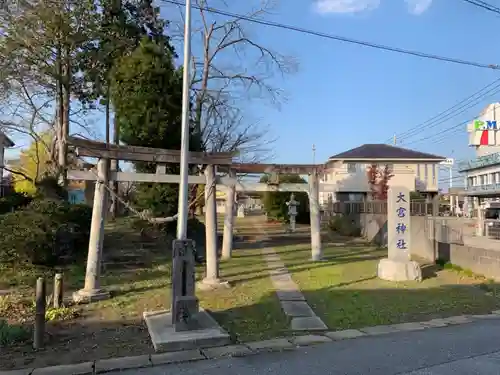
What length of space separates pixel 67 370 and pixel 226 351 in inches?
76.6

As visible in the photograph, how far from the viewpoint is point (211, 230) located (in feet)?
34.3

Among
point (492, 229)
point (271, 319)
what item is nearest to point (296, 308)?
point (271, 319)

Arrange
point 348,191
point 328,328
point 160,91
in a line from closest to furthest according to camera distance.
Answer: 1. point 328,328
2. point 160,91
3. point 348,191

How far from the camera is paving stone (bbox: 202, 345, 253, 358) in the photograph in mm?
5738

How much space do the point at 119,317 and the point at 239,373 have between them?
3.47 m

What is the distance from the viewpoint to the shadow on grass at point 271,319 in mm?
5922

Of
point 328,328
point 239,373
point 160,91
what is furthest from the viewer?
point 160,91

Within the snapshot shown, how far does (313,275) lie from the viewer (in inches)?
468

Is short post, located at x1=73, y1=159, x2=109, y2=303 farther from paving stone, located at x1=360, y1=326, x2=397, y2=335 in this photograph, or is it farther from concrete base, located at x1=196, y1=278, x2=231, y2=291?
paving stone, located at x1=360, y1=326, x2=397, y2=335

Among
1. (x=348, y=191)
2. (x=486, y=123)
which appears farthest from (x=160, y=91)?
(x=348, y=191)

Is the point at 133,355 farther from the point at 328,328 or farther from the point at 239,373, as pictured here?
the point at 328,328

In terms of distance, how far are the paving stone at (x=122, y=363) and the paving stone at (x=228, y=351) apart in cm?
78

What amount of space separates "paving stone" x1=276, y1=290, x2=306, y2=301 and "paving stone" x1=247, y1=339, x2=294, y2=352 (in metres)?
2.63

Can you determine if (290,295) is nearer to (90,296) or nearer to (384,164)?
(90,296)
